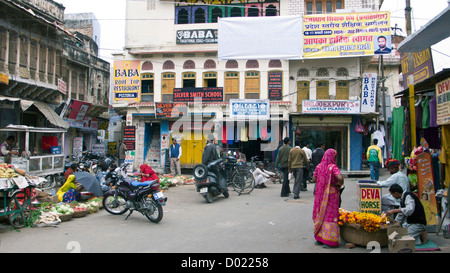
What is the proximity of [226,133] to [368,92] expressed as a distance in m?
8.06

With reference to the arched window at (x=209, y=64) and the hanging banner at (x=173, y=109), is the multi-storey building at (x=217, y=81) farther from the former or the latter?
the hanging banner at (x=173, y=109)

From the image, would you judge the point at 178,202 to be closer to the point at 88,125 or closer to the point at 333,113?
the point at 333,113

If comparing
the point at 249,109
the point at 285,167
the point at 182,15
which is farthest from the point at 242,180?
the point at 182,15

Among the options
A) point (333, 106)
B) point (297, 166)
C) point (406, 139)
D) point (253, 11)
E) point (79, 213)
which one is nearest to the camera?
point (406, 139)

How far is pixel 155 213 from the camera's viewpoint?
7.48m

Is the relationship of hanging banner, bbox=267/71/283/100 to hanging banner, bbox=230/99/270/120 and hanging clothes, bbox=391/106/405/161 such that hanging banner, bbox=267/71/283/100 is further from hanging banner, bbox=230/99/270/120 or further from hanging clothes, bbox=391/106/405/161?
hanging clothes, bbox=391/106/405/161

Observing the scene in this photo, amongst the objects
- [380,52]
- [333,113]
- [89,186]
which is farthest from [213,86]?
[89,186]

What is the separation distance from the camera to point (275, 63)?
62.4ft

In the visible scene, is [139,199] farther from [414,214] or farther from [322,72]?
[322,72]

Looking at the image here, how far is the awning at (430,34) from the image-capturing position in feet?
16.9

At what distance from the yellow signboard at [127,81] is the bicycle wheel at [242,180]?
10439 millimetres

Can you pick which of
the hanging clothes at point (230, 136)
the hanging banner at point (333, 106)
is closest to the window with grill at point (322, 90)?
the hanging banner at point (333, 106)

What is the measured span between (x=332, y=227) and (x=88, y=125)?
22.1 m
